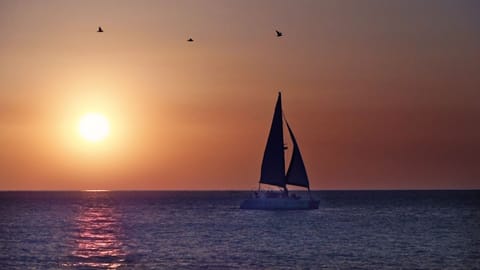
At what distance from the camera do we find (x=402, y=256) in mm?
68938

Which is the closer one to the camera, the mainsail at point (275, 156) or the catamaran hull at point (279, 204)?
the mainsail at point (275, 156)

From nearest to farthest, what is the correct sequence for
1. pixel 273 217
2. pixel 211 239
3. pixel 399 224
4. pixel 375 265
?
1. pixel 375 265
2. pixel 211 239
3. pixel 399 224
4. pixel 273 217

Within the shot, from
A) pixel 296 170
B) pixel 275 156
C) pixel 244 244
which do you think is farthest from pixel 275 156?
pixel 244 244

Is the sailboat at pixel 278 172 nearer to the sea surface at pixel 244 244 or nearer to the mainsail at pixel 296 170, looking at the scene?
the mainsail at pixel 296 170

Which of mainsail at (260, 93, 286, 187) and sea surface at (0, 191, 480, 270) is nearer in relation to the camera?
sea surface at (0, 191, 480, 270)

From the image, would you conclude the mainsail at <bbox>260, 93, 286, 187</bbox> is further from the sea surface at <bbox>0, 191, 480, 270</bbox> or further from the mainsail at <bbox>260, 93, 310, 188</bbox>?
the sea surface at <bbox>0, 191, 480, 270</bbox>

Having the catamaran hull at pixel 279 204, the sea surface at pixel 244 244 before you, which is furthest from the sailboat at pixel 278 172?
the sea surface at pixel 244 244

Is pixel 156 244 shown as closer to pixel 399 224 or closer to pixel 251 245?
pixel 251 245

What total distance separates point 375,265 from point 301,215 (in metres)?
61.4

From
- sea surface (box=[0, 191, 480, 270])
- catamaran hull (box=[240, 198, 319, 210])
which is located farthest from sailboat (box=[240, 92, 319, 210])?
sea surface (box=[0, 191, 480, 270])

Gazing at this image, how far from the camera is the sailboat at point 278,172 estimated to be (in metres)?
120

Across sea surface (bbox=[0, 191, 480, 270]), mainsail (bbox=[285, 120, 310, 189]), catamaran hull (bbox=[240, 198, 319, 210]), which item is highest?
mainsail (bbox=[285, 120, 310, 189])

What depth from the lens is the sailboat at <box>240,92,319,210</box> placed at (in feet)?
395

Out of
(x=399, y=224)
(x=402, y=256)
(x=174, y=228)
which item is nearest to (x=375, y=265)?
(x=402, y=256)
